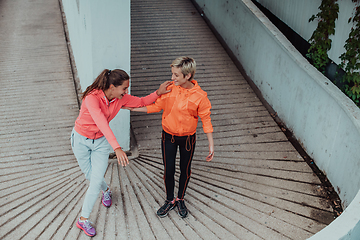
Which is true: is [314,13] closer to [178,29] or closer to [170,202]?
[178,29]

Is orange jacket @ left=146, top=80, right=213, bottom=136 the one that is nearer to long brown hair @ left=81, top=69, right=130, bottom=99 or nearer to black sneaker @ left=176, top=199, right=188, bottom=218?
long brown hair @ left=81, top=69, right=130, bottom=99

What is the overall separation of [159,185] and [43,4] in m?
7.44

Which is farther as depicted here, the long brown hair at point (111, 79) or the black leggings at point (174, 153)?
the black leggings at point (174, 153)

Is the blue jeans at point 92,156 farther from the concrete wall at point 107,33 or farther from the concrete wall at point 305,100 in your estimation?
the concrete wall at point 305,100

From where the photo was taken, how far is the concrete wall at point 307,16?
5199 mm

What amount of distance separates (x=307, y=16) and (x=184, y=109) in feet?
12.7

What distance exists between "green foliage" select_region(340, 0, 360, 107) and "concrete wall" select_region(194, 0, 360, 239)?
1.72ft

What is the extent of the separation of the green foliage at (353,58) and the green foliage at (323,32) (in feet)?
1.26

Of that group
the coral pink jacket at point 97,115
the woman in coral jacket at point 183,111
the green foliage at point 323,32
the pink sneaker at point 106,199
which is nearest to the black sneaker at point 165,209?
the woman in coral jacket at point 183,111

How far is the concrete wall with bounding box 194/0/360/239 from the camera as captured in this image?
4.08m

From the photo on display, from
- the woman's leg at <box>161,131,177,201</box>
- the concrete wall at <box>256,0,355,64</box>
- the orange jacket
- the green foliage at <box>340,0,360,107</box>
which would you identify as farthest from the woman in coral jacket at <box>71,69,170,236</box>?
the concrete wall at <box>256,0,355,64</box>

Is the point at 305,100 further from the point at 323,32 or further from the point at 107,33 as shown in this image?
the point at 107,33

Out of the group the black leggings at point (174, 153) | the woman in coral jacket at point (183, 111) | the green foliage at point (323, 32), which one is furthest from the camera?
the green foliage at point (323, 32)

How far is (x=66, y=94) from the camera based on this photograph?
6234 mm
